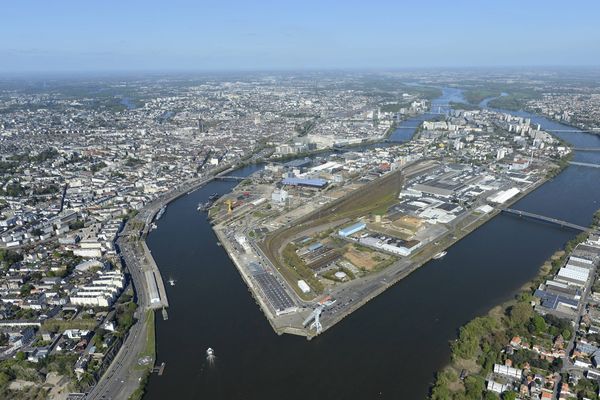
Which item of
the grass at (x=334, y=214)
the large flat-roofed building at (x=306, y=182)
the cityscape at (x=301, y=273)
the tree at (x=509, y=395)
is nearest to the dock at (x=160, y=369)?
the cityscape at (x=301, y=273)

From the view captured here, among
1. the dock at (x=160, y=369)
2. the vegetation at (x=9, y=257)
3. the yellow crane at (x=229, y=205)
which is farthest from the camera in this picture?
the yellow crane at (x=229, y=205)

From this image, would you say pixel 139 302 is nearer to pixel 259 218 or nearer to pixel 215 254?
pixel 215 254

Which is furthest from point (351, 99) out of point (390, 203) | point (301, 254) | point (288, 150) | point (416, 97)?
point (301, 254)

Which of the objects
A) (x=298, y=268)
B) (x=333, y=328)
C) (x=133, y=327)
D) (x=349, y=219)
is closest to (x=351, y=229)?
(x=349, y=219)

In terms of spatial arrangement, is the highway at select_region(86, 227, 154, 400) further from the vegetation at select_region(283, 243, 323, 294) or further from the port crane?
the vegetation at select_region(283, 243, 323, 294)

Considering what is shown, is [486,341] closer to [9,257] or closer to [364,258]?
[364,258]

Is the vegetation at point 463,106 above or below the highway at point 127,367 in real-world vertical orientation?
A: above

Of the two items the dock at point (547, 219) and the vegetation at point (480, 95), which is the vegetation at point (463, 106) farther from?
the dock at point (547, 219)
